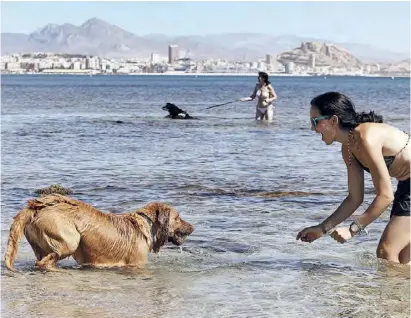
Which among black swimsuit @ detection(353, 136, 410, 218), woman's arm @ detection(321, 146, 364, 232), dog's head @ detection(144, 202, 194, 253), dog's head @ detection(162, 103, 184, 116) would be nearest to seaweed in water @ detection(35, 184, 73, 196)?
dog's head @ detection(144, 202, 194, 253)

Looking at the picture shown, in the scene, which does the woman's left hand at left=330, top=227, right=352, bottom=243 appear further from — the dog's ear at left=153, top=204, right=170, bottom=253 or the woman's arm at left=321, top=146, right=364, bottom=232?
the dog's ear at left=153, top=204, right=170, bottom=253

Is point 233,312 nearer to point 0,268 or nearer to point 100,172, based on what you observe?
point 0,268

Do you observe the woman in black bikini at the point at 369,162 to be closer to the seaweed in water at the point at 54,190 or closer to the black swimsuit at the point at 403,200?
the black swimsuit at the point at 403,200

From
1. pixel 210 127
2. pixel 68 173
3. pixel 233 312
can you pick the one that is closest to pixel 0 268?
pixel 233 312

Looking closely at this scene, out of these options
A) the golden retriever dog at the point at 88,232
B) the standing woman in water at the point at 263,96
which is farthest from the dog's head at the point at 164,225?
the standing woman in water at the point at 263,96

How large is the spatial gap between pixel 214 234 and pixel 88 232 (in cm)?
217

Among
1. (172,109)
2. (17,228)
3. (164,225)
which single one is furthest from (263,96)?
(17,228)

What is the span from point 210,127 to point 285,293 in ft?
62.9

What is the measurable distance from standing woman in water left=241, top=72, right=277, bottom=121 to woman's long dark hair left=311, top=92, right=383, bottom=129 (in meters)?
18.1

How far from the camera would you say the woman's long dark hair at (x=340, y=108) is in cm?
621

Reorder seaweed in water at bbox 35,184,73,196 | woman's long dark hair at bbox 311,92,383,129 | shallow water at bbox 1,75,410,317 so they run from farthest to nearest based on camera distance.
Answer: seaweed in water at bbox 35,184,73,196
shallow water at bbox 1,75,410,317
woman's long dark hair at bbox 311,92,383,129

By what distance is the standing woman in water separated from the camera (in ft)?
80.5

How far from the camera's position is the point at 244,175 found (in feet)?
46.2

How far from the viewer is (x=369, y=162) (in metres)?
6.11
